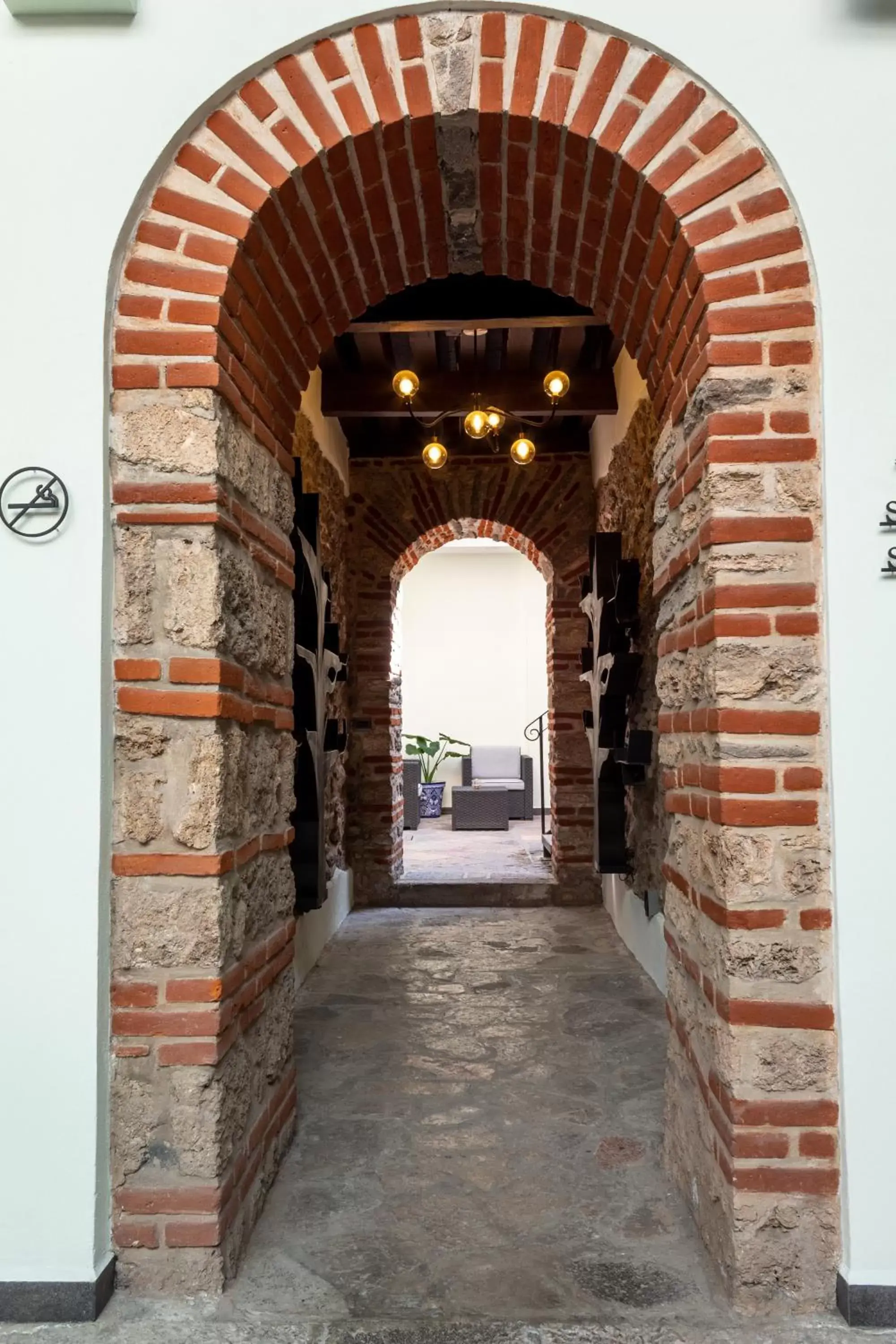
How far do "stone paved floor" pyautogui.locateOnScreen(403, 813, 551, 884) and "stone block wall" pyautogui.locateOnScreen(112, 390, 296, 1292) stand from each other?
437 centimetres

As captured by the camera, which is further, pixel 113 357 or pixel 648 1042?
pixel 648 1042

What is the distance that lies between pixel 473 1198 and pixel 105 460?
1.99 meters

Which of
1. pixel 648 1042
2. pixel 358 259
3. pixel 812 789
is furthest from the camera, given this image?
pixel 648 1042

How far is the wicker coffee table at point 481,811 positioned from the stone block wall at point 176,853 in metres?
7.87

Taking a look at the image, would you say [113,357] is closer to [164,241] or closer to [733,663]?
[164,241]

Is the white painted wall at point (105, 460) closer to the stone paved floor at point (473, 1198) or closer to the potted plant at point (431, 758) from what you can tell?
the stone paved floor at point (473, 1198)

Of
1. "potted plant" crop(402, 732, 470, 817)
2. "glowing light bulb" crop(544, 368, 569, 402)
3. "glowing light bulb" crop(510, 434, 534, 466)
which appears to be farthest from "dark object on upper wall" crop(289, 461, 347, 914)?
"potted plant" crop(402, 732, 470, 817)

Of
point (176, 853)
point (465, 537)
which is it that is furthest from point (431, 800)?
point (176, 853)

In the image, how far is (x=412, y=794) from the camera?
10641mm

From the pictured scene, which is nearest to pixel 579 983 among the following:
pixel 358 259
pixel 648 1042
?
pixel 648 1042

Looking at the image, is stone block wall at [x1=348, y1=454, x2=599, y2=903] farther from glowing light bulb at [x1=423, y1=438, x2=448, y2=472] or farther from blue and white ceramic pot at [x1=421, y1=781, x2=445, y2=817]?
blue and white ceramic pot at [x1=421, y1=781, x2=445, y2=817]

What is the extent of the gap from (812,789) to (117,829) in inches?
56.8

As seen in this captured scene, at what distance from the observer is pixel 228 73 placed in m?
1.91

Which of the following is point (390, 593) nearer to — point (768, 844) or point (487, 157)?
point (487, 157)
